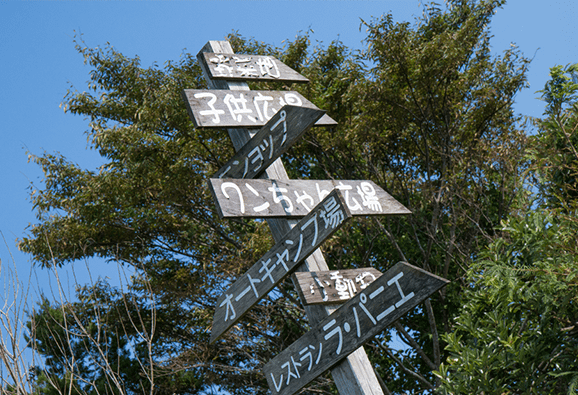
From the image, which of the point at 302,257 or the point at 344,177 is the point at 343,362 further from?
the point at 344,177

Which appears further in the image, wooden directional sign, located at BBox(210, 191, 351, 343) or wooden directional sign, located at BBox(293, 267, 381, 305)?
wooden directional sign, located at BBox(293, 267, 381, 305)

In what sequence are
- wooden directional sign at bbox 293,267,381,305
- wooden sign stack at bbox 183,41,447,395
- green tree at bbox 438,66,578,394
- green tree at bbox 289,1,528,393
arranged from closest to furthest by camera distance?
wooden sign stack at bbox 183,41,447,395
wooden directional sign at bbox 293,267,381,305
green tree at bbox 438,66,578,394
green tree at bbox 289,1,528,393

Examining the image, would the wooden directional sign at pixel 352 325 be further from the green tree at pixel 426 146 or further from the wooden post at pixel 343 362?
the green tree at pixel 426 146

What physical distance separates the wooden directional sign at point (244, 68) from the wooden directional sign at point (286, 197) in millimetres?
1093

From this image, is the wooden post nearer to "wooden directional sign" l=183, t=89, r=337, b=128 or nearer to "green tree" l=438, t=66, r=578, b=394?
"wooden directional sign" l=183, t=89, r=337, b=128

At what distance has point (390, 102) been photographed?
30.3ft

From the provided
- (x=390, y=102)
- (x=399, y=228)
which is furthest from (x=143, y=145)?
(x=399, y=228)

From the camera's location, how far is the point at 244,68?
394 cm

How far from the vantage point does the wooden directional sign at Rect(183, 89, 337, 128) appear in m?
3.42

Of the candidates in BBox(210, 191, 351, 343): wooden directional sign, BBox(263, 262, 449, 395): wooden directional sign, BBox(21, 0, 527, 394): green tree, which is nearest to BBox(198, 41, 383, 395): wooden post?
BBox(263, 262, 449, 395): wooden directional sign

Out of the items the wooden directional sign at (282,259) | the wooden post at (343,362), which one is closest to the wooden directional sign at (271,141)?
the wooden post at (343,362)

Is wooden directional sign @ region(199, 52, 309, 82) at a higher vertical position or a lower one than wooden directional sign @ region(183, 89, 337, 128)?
higher

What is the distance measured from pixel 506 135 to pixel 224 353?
6.88 m

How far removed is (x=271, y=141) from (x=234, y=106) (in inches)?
22.4
